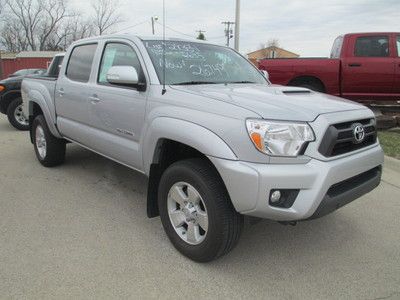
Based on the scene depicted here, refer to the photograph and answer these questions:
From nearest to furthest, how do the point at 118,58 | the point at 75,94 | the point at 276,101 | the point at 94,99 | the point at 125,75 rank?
the point at 276,101
the point at 125,75
the point at 118,58
the point at 94,99
the point at 75,94

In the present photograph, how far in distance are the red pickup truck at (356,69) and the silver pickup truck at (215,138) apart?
16.4ft

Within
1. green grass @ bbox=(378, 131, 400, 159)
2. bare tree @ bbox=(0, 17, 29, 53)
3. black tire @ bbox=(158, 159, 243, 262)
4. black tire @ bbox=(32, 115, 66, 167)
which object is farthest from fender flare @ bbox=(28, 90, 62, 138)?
bare tree @ bbox=(0, 17, 29, 53)

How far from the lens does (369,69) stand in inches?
364

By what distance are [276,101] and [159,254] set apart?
1552 mm

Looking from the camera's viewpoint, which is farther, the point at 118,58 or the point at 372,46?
the point at 372,46

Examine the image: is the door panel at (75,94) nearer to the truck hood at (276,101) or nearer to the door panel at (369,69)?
the truck hood at (276,101)

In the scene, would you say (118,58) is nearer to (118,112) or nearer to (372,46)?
(118,112)

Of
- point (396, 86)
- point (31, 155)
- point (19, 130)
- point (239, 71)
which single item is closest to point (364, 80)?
point (396, 86)

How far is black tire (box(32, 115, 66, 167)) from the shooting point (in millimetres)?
5914

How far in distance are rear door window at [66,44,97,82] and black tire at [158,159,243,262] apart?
6.95 feet

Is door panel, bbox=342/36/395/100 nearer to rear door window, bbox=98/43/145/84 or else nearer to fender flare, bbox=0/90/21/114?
rear door window, bbox=98/43/145/84

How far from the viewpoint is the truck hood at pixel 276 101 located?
2.91 metres

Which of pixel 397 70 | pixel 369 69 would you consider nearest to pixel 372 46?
pixel 369 69

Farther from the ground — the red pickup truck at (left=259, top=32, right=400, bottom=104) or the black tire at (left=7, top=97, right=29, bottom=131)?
the red pickup truck at (left=259, top=32, right=400, bottom=104)
